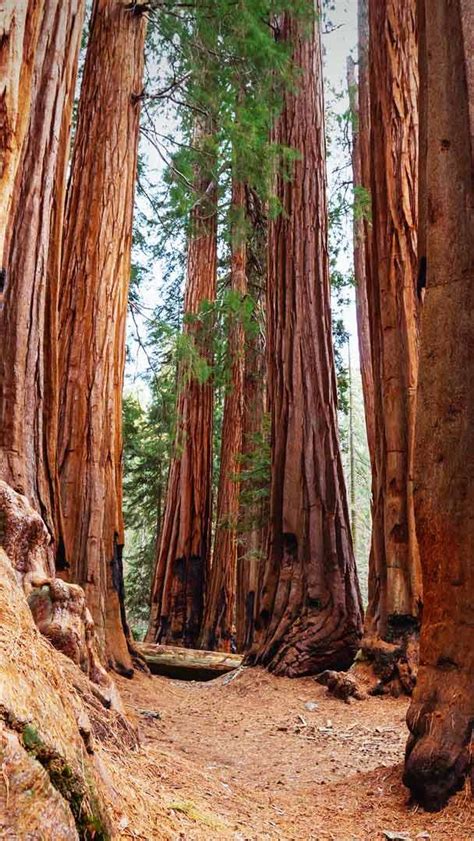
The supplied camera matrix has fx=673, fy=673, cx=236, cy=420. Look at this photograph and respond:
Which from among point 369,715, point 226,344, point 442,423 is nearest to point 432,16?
point 442,423

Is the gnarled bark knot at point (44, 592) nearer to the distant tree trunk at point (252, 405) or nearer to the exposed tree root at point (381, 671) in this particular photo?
the exposed tree root at point (381, 671)

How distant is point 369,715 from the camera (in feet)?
15.8

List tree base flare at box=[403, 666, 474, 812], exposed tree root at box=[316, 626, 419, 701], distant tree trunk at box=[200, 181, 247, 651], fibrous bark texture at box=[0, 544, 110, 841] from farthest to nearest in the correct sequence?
distant tree trunk at box=[200, 181, 247, 651]
exposed tree root at box=[316, 626, 419, 701]
tree base flare at box=[403, 666, 474, 812]
fibrous bark texture at box=[0, 544, 110, 841]

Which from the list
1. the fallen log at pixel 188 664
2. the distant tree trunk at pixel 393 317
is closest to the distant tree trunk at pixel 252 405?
the fallen log at pixel 188 664

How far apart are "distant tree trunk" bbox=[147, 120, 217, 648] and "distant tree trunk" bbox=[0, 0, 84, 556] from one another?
651 centimetres

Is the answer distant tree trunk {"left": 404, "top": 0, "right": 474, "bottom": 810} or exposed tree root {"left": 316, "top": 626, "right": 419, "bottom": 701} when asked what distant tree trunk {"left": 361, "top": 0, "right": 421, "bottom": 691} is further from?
distant tree trunk {"left": 404, "top": 0, "right": 474, "bottom": 810}

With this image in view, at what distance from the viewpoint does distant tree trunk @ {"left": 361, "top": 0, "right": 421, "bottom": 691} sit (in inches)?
222

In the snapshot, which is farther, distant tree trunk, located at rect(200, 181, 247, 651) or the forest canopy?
distant tree trunk, located at rect(200, 181, 247, 651)

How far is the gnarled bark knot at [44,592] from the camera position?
2.68 metres

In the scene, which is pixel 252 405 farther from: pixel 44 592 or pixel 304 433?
pixel 44 592

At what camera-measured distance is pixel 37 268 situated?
13.7ft

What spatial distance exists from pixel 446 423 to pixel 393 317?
135 inches

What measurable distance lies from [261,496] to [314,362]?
2929mm

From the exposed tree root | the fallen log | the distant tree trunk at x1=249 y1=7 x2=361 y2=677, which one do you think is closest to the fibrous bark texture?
the exposed tree root
